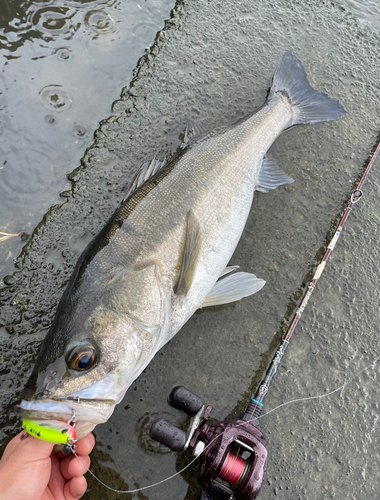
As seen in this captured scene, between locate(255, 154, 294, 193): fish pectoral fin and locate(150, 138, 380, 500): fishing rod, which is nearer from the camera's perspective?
locate(150, 138, 380, 500): fishing rod

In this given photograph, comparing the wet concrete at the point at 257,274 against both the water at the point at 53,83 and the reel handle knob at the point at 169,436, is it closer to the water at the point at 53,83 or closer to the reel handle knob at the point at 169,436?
the water at the point at 53,83

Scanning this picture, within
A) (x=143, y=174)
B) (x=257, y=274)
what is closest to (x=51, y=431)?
(x=143, y=174)

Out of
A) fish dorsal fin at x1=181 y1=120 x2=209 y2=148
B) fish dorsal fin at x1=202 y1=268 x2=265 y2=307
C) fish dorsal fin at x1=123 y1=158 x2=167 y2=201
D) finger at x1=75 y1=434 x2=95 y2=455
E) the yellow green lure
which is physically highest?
fish dorsal fin at x1=181 y1=120 x2=209 y2=148

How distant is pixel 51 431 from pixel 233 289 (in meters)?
1.52

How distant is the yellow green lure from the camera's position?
1.57 m

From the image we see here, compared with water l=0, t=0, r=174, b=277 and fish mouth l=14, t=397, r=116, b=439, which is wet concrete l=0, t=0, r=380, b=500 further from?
fish mouth l=14, t=397, r=116, b=439

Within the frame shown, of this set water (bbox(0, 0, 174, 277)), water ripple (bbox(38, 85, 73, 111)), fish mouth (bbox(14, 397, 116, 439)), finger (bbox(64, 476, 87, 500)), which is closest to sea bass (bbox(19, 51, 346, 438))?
fish mouth (bbox(14, 397, 116, 439))

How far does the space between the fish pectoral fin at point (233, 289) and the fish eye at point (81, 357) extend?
955 millimetres

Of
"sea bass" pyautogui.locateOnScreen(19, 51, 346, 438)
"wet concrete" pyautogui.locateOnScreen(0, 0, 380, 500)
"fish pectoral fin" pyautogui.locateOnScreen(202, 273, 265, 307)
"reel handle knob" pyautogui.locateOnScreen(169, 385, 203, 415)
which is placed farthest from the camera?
"fish pectoral fin" pyautogui.locateOnScreen(202, 273, 265, 307)

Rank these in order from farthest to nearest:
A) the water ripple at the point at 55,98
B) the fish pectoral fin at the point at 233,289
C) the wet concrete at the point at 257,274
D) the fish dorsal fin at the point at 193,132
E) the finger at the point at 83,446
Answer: the water ripple at the point at 55,98 < the fish dorsal fin at the point at 193,132 < the fish pectoral fin at the point at 233,289 < the wet concrete at the point at 257,274 < the finger at the point at 83,446

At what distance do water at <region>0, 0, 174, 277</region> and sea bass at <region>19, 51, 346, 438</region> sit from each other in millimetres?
930

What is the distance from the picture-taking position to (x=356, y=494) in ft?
7.97

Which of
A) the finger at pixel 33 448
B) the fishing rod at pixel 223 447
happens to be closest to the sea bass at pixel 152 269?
the finger at pixel 33 448

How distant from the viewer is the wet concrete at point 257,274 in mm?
2396
